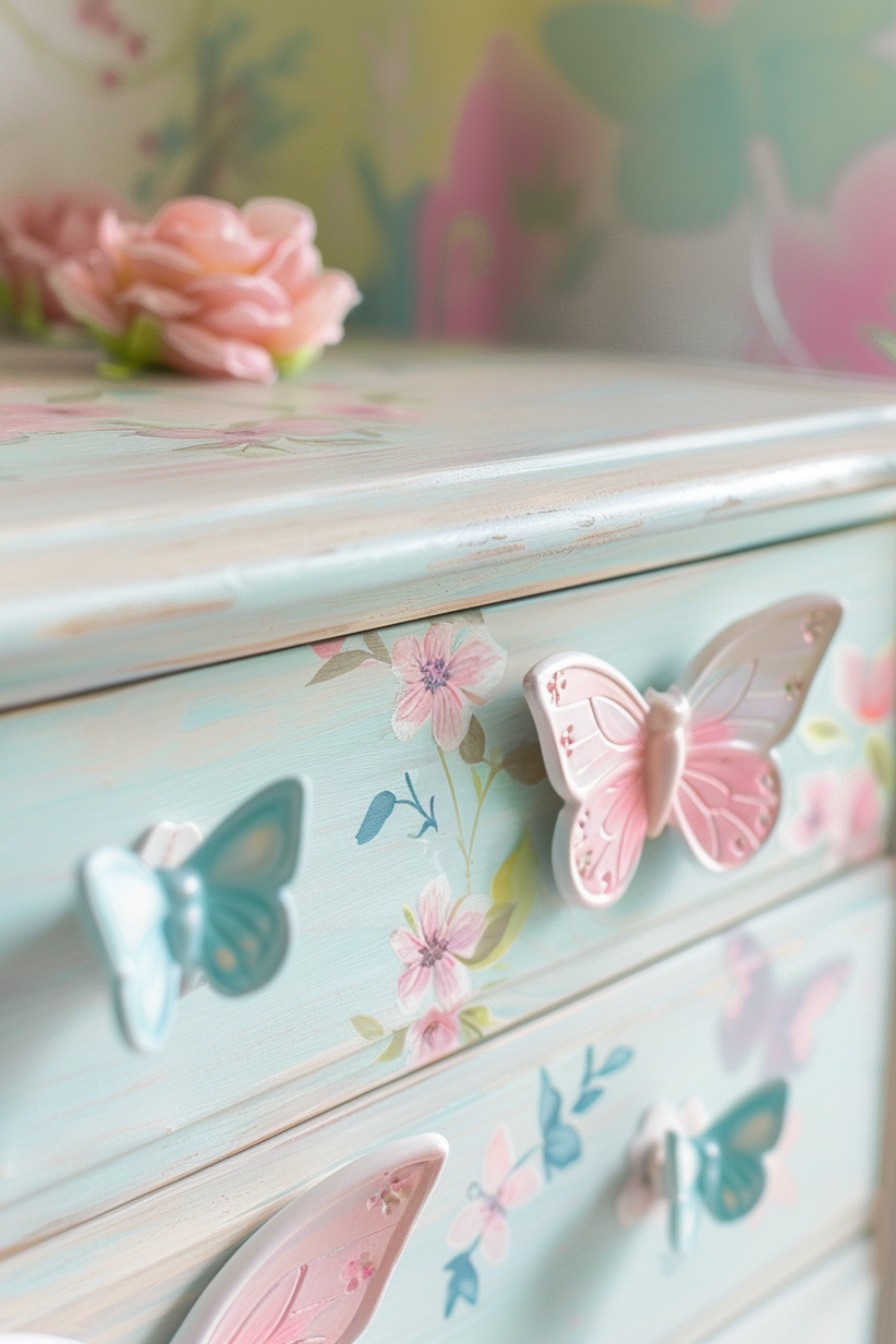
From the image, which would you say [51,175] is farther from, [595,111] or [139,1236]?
[139,1236]

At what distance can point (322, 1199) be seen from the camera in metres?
0.35

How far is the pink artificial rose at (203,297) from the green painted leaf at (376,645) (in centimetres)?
23

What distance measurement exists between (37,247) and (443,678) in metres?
0.45

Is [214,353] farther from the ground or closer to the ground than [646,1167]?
farther from the ground

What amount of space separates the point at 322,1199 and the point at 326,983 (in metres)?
0.05

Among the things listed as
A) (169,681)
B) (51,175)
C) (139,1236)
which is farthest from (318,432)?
Answer: (51,175)

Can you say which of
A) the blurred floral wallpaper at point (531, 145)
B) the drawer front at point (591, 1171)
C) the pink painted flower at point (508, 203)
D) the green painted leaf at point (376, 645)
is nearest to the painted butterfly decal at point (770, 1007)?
the drawer front at point (591, 1171)

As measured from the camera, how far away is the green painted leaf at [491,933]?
1.34 ft

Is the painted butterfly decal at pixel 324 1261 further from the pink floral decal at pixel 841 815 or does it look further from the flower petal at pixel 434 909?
the pink floral decal at pixel 841 815

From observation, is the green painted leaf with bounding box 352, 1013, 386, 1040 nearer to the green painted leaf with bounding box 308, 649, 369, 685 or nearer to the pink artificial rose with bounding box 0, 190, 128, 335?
the green painted leaf with bounding box 308, 649, 369, 685

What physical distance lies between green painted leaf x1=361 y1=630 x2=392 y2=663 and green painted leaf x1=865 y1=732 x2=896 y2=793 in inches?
11.5

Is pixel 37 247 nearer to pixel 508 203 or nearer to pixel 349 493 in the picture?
pixel 508 203

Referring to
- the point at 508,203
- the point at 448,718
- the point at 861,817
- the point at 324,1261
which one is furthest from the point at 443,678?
the point at 508,203

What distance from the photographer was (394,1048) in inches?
15.4
